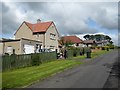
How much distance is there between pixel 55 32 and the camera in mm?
59750

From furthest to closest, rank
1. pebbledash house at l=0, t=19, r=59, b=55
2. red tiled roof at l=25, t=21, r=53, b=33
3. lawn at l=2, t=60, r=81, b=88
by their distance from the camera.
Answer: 1. red tiled roof at l=25, t=21, r=53, b=33
2. pebbledash house at l=0, t=19, r=59, b=55
3. lawn at l=2, t=60, r=81, b=88

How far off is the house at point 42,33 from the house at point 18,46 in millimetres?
7881

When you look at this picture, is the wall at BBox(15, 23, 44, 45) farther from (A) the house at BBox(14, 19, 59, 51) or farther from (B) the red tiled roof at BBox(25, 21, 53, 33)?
(B) the red tiled roof at BBox(25, 21, 53, 33)

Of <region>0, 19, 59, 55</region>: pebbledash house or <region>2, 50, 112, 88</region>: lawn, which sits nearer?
<region>2, 50, 112, 88</region>: lawn

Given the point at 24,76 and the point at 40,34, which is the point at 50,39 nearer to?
the point at 40,34

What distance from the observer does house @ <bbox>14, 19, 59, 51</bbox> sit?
182 ft

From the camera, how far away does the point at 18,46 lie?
4403cm

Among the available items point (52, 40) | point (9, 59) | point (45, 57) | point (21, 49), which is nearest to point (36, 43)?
point (21, 49)

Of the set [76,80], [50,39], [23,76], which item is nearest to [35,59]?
[23,76]

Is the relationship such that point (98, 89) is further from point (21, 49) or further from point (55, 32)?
point (55, 32)

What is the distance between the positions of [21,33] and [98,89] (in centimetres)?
4775

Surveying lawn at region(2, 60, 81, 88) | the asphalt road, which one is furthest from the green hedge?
the asphalt road

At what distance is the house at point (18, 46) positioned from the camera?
144ft

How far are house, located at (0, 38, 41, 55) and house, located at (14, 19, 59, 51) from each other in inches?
310
